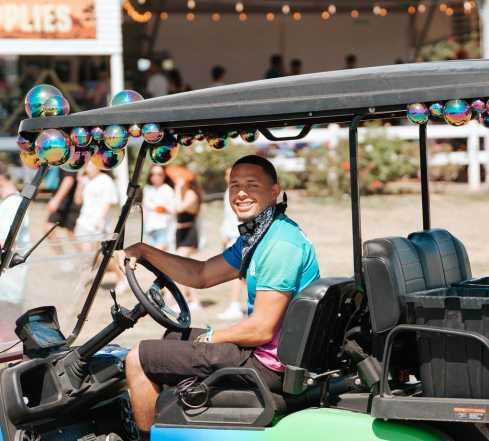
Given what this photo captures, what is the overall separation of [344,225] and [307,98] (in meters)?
8.68

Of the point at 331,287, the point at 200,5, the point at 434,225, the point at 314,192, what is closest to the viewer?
the point at 331,287

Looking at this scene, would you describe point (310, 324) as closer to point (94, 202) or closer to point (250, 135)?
point (250, 135)

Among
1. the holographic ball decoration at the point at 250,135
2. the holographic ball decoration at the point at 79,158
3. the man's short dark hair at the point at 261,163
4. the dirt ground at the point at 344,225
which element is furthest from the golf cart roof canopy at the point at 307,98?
the dirt ground at the point at 344,225

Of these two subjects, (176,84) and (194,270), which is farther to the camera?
(176,84)

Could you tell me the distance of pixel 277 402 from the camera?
2.39 meters

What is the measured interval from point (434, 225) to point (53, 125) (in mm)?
8778

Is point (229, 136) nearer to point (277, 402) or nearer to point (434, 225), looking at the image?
point (277, 402)

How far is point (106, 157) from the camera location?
2.66 metres

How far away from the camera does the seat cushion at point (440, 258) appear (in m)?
2.43

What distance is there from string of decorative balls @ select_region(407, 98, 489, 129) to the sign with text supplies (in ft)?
34.8

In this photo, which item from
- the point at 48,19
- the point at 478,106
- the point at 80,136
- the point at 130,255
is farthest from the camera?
the point at 48,19

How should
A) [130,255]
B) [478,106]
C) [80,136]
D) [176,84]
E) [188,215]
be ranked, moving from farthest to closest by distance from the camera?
[176,84] → [188,215] → [130,255] → [80,136] → [478,106]

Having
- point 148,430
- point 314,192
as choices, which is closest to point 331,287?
point 148,430

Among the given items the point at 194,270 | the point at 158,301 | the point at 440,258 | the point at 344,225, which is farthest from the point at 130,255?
the point at 344,225
